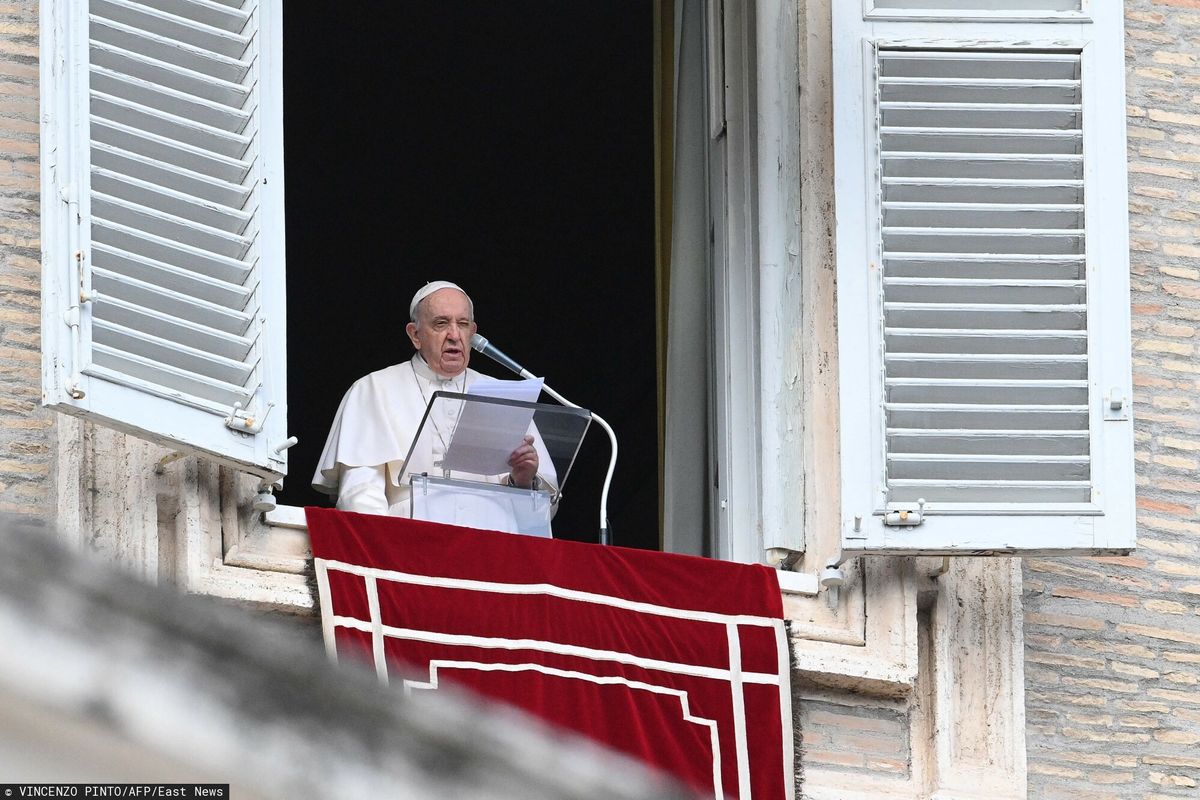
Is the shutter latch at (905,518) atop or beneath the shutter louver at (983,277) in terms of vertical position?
beneath

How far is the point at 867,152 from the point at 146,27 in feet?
5.76

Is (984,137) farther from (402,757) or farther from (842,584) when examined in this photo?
(402,757)

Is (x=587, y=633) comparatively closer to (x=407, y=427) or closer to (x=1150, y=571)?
(x=407, y=427)

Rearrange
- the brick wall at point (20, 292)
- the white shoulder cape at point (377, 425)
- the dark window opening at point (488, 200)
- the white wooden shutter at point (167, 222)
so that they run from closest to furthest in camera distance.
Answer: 1. the white wooden shutter at point (167, 222)
2. the brick wall at point (20, 292)
3. the white shoulder cape at point (377, 425)
4. the dark window opening at point (488, 200)

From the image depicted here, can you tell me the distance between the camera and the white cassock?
5.67 meters

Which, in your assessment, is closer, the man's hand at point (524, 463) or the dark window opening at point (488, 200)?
the man's hand at point (524, 463)

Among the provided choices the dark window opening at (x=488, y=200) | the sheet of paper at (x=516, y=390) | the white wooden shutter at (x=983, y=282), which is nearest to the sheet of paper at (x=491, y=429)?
the sheet of paper at (x=516, y=390)

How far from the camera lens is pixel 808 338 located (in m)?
5.75

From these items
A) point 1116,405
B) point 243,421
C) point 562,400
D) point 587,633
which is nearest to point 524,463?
point 562,400

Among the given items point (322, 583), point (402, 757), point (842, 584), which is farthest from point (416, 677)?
point (402, 757)

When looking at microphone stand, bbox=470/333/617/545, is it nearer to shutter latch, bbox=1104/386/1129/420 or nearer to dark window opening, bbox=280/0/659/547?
shutter latch, bbox=1104/386/1129/420

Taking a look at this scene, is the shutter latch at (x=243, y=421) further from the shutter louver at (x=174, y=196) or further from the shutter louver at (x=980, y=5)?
the shutter louver at (x=980, y=5)

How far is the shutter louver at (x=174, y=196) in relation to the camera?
4.80 m

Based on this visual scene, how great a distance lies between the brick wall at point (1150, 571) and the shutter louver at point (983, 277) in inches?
20.6
